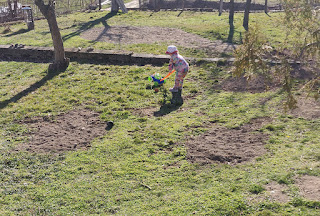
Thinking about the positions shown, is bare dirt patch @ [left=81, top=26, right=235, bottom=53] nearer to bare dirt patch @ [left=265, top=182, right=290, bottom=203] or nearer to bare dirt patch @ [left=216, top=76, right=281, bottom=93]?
bare dirt patch @ [left=216, top=76, right=281, bottom=93]

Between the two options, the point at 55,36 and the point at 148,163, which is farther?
the point at 55,36

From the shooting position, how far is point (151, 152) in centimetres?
673

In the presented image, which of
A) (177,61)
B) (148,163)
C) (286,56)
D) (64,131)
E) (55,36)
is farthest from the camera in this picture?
(55,36)

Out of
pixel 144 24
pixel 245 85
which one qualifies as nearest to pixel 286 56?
pixel 245 85

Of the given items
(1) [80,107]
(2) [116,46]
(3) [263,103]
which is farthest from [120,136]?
(2) [116,46]

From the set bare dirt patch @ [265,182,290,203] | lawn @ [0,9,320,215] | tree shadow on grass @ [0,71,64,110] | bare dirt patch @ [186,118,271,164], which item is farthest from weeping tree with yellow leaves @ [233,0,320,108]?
tree shadow on grass @ [0,71,64,110]

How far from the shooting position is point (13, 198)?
18.6 ft

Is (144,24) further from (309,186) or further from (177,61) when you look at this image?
(309,186)

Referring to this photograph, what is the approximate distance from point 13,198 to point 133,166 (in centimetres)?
207

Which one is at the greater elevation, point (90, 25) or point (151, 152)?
point (90, 25)

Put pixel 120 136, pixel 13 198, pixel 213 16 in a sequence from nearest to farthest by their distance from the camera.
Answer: pixel 13 198 < pixel 120 136 < pixel 213 16

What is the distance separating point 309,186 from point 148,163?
108 inches

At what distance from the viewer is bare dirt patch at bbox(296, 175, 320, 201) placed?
503 centimetres

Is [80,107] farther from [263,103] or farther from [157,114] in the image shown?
[263,103]
